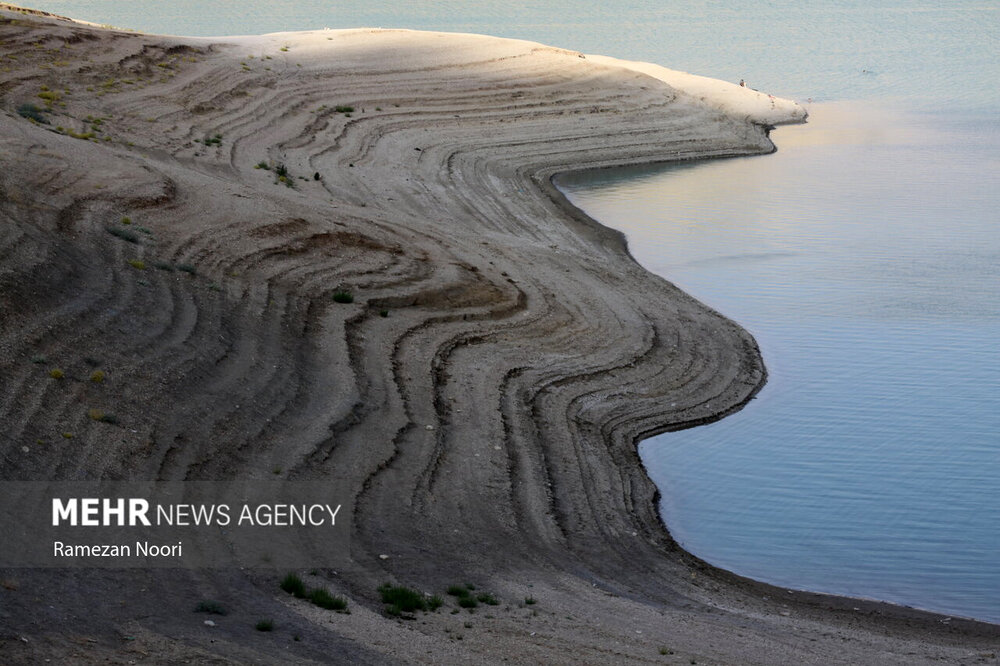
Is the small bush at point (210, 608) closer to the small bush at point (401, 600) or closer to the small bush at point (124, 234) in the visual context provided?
the small bush at point (401, 600)

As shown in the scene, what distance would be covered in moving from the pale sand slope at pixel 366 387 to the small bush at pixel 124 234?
0.15 meters

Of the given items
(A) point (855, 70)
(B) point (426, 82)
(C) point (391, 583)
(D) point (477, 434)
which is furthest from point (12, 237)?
(A) point (855, 70)

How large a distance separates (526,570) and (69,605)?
5.34m

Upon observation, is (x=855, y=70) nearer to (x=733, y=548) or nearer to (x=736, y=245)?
(x=736, y=245)

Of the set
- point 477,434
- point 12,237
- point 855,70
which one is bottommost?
point 477,434

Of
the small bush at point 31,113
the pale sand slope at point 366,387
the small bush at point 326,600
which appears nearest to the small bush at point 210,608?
the pale sand slope at point 366,387

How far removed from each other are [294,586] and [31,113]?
66.0 feet

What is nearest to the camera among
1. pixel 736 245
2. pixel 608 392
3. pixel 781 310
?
pixel 608 392

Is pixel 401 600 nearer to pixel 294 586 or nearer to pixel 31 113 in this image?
pixel 294 586

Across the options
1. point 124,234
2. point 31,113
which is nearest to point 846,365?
point 124,234

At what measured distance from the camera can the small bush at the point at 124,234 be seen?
20375 mm

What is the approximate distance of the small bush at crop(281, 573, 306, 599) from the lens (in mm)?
11297

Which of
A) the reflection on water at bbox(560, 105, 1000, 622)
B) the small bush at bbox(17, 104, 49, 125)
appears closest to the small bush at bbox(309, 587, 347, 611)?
the reflection on water at bbox(560, 105, 1000, 622)

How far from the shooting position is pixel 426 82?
45.2 meters
